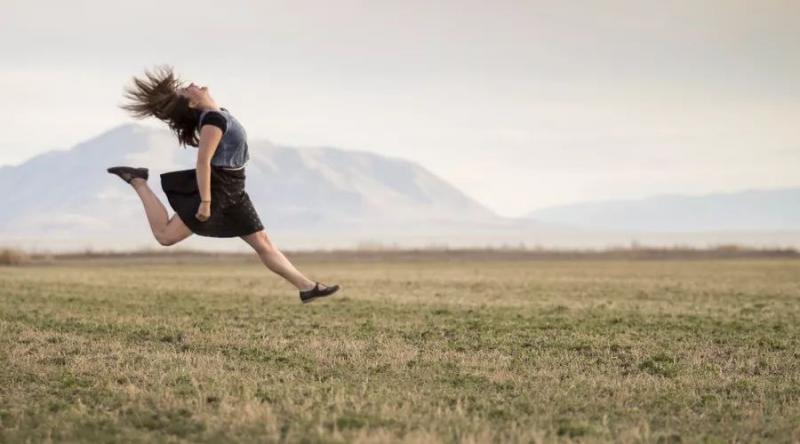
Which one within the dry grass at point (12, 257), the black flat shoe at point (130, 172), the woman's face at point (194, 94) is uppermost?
the woman's face at point (194, 94)

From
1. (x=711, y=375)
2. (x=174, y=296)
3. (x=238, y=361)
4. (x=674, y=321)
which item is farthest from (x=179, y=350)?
(x=174, y=296)

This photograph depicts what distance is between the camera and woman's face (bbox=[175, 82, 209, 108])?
35.1 ft

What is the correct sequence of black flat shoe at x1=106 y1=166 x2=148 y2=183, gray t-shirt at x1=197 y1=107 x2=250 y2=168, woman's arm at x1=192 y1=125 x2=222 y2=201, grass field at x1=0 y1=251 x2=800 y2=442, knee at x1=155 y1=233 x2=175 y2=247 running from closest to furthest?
grass field at x1=0 y1=251 x2=800 y2=442
woman's arm at x1=192 y1=125 x2=222 y2=201
gray t-shirt at x1=197 y1=107 x2=250 y2=168
knee at x1=155 y1=233 x2=175 y2=247
black flat shoe at x1=106 y1=166 x2=148 y2=183

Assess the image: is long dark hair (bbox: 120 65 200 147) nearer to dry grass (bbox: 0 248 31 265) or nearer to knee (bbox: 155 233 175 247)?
knee (bbox: 155 233 175 247)

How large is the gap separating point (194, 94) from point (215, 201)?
3.97ft

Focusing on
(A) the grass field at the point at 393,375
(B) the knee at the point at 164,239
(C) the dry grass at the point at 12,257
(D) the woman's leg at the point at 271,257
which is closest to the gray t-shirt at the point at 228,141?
(D) the woman's leg at the point at 271,257

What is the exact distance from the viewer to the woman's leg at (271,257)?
36.0 ft

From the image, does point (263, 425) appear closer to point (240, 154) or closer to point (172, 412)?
point (172, 412)

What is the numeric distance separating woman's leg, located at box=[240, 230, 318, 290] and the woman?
0.04ft

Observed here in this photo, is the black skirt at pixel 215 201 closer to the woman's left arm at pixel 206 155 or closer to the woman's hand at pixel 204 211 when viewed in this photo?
the woman's hand at pixel 204 211

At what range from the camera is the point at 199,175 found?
10.2 m

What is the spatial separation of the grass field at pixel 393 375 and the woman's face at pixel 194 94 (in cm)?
296

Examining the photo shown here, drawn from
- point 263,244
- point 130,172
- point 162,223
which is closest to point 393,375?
point 263,244

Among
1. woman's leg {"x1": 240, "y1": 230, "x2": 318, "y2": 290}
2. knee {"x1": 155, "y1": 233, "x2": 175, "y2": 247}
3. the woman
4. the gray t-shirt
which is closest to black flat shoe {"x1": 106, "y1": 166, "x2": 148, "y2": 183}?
the woman
